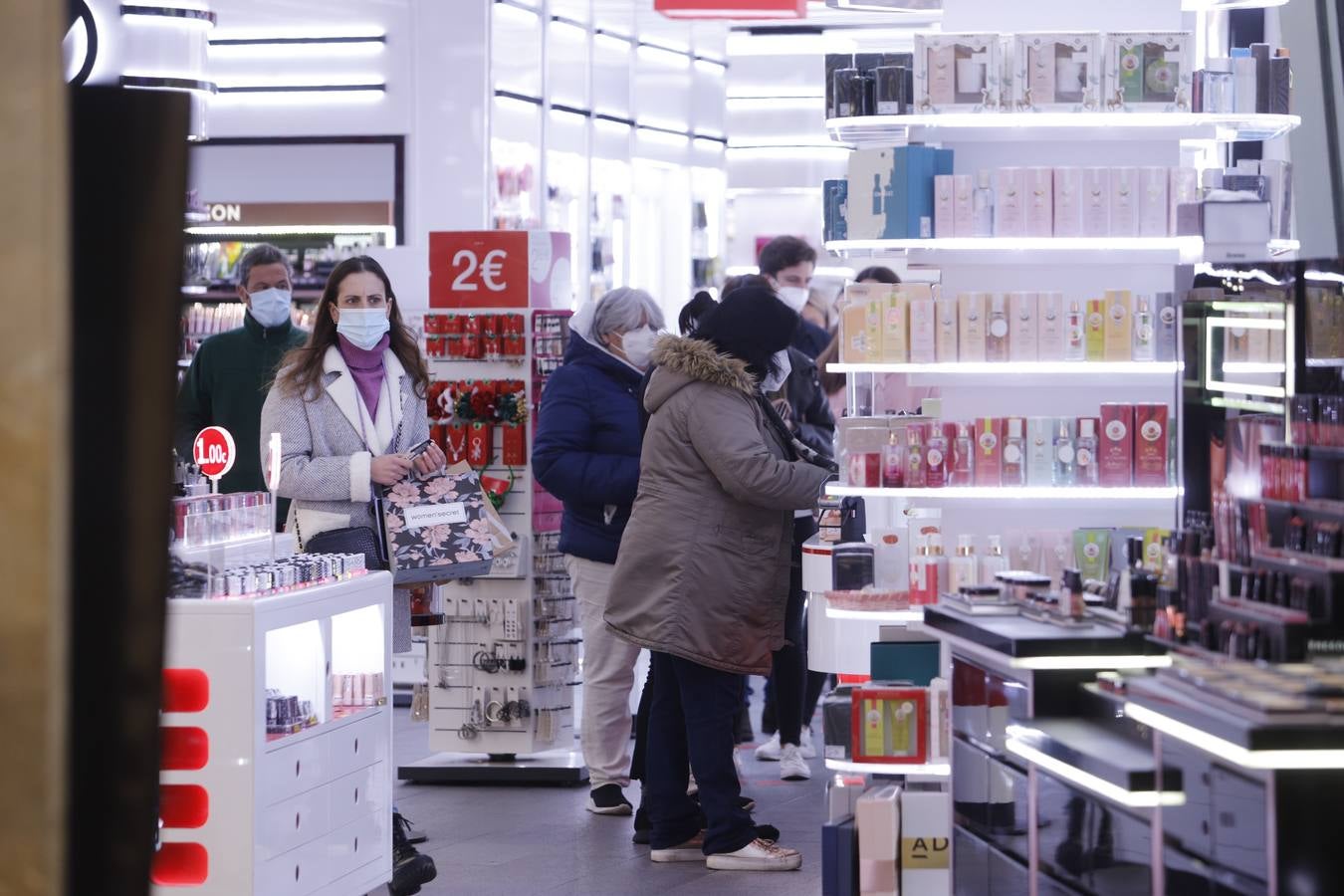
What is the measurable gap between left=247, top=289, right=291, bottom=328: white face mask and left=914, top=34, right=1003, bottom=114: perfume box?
104 inches

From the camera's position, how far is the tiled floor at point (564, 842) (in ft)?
17.5

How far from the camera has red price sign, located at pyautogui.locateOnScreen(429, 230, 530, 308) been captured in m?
6.95

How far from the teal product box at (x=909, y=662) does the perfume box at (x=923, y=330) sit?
2.89ft

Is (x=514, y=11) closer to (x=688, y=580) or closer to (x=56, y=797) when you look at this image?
(x=688, y=580)

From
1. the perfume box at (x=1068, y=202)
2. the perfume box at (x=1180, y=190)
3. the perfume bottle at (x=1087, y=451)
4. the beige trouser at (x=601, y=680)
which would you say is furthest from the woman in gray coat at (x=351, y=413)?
the perfume box at (x=1180, y=190)

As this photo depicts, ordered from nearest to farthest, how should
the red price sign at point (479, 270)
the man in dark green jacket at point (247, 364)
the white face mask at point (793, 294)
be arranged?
the man in dark green jacket at point (247, 364)
the red price sign at point (479, 270)
the white face mask at point (793, 294)

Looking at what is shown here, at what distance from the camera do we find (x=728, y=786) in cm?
543

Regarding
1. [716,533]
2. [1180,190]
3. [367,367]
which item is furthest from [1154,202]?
[367,367]

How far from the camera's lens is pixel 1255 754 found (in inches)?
107

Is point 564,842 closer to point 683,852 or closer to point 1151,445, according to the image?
point 683,852

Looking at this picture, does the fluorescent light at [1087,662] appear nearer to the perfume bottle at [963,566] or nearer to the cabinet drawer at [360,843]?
the perfume bottle at [963,566]

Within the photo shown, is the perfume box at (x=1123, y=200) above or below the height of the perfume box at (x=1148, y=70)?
below

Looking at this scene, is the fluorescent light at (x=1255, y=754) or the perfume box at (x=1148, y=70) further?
the perfume box at (x=1148, y=70)

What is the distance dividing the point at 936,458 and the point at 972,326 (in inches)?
16.7
